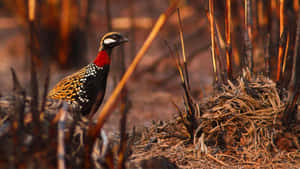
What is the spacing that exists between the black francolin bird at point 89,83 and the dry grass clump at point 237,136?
2.13 feet

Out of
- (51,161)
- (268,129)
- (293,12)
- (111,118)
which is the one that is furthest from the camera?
(111,118)

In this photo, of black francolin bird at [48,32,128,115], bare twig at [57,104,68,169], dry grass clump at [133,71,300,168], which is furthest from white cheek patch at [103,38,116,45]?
bare twig at [57,104,68,169]

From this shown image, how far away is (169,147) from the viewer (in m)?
2.32

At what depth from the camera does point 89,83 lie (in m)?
2.92

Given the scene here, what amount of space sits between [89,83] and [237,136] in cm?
119

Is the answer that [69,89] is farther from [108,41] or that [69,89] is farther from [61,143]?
[61,143]

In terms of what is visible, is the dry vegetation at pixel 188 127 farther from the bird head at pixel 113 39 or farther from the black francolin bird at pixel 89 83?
the bird head at pixel 113 39

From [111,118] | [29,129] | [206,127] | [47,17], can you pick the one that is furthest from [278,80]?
[47,17]

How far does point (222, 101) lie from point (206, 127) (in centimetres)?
20

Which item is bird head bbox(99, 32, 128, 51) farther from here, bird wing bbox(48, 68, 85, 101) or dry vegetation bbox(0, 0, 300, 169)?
dry vegetation bbox(0, 0, 300, 169)

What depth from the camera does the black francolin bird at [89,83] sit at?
2.88 metres

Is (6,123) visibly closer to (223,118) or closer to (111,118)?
(223,118)

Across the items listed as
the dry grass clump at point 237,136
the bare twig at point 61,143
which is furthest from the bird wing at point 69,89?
the bare twig at point 61,143

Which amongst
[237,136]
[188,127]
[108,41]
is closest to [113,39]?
[108,41]
